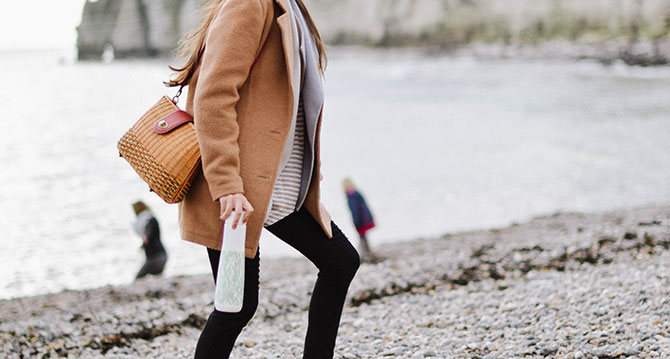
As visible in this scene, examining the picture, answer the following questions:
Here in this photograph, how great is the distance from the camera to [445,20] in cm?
10969

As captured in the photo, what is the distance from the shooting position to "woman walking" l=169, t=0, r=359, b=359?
1.97 metres

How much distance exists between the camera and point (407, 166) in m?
25.2

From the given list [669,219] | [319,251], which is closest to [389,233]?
[669,219]

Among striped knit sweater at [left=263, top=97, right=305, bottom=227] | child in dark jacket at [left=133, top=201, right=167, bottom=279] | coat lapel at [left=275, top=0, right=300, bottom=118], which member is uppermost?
coat lapel at [left=275, top=0, right=300, bottom=118]

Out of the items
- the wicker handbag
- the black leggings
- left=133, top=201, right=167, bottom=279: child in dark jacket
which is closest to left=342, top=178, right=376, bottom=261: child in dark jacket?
left=133, top=201, right=167, bottom=279: child in dark jacket

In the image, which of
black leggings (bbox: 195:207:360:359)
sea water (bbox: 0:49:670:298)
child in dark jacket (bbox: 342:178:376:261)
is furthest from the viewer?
sea water (bbox: 0:49:670:298)

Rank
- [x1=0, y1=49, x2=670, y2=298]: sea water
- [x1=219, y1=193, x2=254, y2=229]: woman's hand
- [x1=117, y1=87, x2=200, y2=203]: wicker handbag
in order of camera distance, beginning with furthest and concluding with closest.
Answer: [x1=0, y1=49, x2=670, y2=298]: sea water
[x1=117, y1=87, x2=200, y2=203]: wicker handbag
[x1=219, y1=193, x2=254, y2=229]: woman's hand

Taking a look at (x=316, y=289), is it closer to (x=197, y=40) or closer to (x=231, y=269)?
(x=231, y=269)

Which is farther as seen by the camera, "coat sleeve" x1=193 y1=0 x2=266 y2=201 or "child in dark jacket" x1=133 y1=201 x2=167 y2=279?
"child in dark jacket" x1=133 y1=201 x2=167 y2=279

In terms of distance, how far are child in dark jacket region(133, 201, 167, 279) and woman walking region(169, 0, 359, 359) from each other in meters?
6.71

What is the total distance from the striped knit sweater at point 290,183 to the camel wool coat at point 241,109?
81 mm

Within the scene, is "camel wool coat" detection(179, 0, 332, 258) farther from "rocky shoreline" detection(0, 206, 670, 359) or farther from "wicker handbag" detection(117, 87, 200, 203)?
"rocky shoreline" detection(0, 206, 670, 359)

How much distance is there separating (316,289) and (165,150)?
30.3 inches

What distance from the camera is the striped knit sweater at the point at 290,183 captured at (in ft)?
6.95
